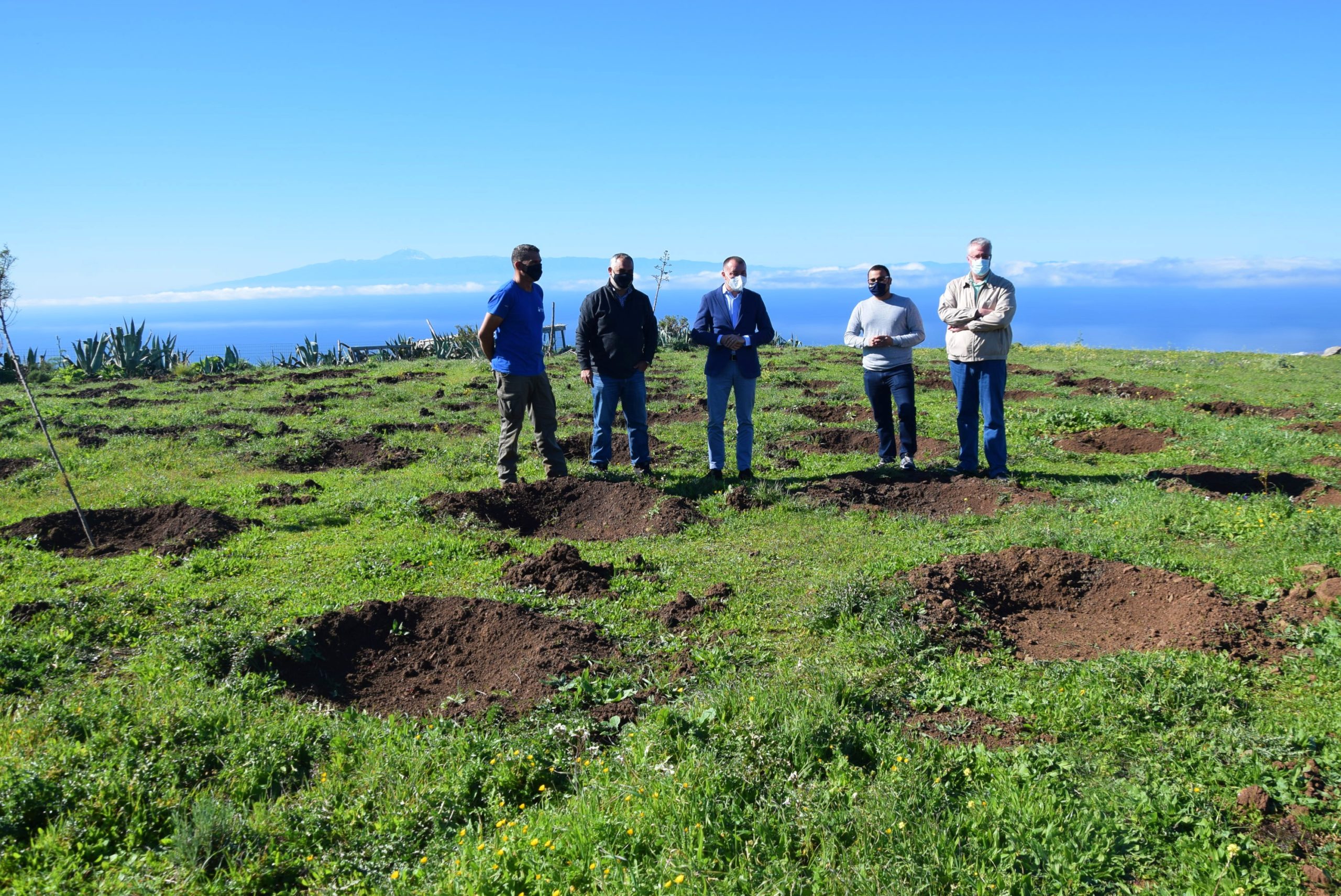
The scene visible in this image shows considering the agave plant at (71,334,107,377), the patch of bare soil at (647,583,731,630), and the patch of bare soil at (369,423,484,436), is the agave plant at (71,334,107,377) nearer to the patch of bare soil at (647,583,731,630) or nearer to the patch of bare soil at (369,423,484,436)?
the patch of bare soil at (369,423,484,436)

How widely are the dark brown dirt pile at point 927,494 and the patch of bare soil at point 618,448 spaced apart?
2.44 m

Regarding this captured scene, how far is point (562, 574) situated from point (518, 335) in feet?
10.1

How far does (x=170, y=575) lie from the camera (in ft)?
20.4

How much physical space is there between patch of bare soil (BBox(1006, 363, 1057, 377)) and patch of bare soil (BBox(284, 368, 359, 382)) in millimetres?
15391

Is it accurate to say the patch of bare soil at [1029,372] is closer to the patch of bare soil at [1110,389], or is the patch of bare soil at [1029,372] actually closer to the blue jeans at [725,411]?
the patch of bare soil at [1110,389]

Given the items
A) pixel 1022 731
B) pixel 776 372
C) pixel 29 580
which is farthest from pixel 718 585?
pixel 776 372

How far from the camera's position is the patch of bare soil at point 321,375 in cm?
1969

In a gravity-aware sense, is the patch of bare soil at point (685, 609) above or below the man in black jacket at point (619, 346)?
below

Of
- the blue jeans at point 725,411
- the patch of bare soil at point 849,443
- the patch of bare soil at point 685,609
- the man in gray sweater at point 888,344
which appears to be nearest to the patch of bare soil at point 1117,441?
the patch of bare soil at point 849,443

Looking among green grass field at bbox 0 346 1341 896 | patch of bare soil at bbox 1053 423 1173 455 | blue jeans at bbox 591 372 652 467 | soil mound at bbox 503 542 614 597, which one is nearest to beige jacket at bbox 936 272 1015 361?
green grass field at bbox 0 346 1341 896

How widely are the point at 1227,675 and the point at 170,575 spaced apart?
23.0 ft

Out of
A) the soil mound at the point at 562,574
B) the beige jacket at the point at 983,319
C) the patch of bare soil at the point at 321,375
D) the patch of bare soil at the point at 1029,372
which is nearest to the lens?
the soil mound at the point at 562,574

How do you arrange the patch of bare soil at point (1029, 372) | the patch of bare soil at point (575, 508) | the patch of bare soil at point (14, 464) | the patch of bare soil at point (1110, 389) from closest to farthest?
1. the patch of bare soil at point (575, 508)
2. the patch of bare soil at point (14, 464)
3. the patch of bare soil at point (1110, 389)
4. the patch of bare soil at point (1029, 372)

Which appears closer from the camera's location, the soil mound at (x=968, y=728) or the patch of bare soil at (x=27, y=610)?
the soil mound at (x=968, y=728)
